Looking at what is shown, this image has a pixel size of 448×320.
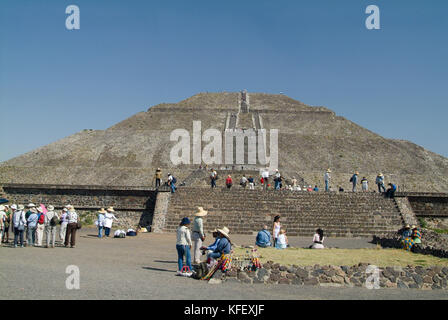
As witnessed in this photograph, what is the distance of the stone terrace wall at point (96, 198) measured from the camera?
953 inches

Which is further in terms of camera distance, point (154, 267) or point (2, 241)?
point (2, 241)

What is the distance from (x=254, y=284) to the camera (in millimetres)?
9016

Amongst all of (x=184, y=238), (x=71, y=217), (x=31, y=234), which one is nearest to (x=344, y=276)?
(x=184, y=238)

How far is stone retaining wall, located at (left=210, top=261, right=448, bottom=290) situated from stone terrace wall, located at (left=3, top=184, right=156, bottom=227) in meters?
15.4

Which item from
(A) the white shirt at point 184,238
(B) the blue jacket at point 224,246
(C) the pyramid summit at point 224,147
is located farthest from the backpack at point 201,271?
(C) the pyramid summit at point 224,147

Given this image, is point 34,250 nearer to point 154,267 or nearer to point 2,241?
point 2,241

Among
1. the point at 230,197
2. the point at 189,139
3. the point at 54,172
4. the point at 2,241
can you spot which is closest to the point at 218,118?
the point at 189,139

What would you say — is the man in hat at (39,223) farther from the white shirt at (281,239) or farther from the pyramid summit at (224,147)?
the pyramid summit at (224,147)

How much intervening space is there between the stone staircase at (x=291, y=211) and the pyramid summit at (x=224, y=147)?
7.07m

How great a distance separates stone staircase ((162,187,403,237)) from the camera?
20219 millimetres

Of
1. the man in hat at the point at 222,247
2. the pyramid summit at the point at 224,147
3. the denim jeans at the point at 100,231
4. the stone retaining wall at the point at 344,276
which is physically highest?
the pyramid summit at the point at 224,147

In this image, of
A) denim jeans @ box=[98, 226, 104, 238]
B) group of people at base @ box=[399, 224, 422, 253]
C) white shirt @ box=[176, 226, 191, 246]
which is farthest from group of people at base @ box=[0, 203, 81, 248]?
group of people at base @ box=[399, 224, 422, 253]

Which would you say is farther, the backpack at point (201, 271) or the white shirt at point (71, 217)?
the white shirt at point (71, 217)

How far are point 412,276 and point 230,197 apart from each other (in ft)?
47.0
